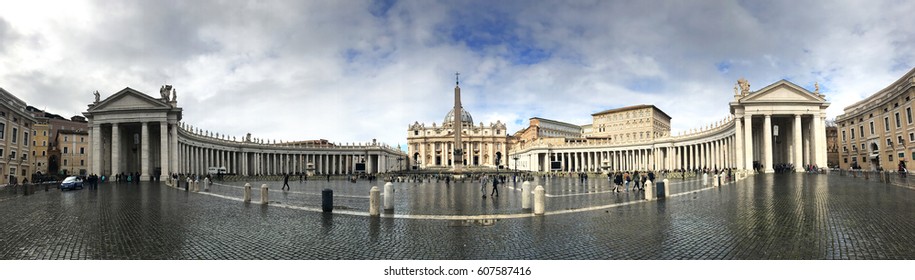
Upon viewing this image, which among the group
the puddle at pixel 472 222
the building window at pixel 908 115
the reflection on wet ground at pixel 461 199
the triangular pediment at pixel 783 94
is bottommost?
the reflection on wet ground at pixel 461 199

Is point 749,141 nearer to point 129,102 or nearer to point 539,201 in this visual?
point 539,201

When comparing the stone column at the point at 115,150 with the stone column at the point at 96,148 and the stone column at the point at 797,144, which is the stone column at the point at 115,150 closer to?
the stone column at the point at 96,148

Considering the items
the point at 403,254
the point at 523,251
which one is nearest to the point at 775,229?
the point at 523,251

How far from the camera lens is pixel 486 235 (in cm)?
985

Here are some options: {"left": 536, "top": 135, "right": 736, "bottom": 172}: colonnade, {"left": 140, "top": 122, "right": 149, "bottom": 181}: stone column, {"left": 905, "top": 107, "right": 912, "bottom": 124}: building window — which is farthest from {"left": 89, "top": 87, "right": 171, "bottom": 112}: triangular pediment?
{"left": 905, "top": 107, "right": 912, "bottom": 124}: building window

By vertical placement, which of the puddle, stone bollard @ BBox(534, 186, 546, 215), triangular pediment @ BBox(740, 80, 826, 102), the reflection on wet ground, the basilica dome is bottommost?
the reflection on wet ground

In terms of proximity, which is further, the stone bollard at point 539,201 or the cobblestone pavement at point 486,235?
the stone bollard at point 539,201

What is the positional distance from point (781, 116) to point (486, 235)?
5340cm

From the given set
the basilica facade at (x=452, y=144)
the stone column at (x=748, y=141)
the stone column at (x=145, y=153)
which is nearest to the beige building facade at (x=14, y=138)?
the stone column at (x=145, y=153)

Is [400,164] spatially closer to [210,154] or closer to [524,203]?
[210,154]

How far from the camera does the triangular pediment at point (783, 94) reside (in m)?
46.8

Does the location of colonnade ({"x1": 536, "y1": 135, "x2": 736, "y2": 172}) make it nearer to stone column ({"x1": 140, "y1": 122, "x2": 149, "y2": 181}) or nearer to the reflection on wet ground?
the reflection on wet ground

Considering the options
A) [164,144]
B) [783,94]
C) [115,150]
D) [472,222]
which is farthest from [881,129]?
[115,150]

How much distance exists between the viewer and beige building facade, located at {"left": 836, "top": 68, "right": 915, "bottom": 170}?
1635 inches
